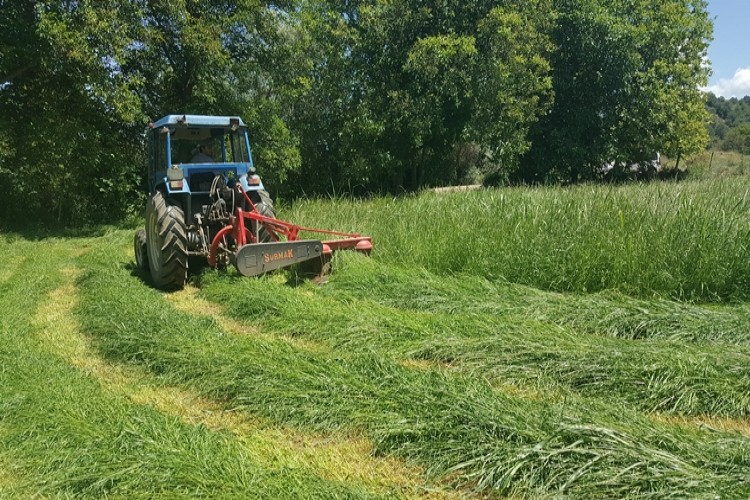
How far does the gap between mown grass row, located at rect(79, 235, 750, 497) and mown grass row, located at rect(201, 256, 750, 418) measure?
178mm

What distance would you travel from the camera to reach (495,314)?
5.07 metres

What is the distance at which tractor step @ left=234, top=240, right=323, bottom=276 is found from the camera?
5.80 metres

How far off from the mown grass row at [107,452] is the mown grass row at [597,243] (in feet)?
13.4

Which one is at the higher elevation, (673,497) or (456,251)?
(456,251)

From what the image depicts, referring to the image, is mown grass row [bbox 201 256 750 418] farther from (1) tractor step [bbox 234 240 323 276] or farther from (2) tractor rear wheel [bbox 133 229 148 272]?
(2) tractor rear wheel [bbox 133 229 148 272]

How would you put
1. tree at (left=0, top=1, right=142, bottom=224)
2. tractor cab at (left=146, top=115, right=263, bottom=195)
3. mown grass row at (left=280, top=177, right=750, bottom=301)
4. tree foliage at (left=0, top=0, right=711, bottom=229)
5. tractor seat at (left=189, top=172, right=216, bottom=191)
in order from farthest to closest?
tree foliage at (left=0, top=0, right=711, bottom=229) → tree at (left=0, top=1, right=142, bottom=224) → tractor seat at (left=189, top=172, right=216, bottom=191) → tractor cab at (left=146, top=115, right=263, bottom=195) → mown grass row at (left=280, top=177, right=750, bottom=301)

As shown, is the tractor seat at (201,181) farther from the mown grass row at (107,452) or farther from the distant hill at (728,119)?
the distant hill at (728,119)

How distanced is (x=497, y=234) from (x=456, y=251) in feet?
1.89

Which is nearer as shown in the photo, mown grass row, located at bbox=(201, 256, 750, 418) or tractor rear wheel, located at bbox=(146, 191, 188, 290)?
mown grass row, located at bbox=(201, 256, 750, 418)

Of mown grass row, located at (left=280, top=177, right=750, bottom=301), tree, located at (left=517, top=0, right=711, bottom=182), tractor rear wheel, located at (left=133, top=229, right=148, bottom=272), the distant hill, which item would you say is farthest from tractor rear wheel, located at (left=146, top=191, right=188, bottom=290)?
the distant hill

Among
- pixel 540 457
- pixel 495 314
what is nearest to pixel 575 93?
pixel 495 314

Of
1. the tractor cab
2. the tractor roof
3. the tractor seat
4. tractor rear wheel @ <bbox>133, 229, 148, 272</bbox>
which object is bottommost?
tractor rear wheel @ <bbox>133, 229, 148, 272</bbox>

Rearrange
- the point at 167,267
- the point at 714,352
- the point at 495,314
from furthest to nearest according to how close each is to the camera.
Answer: the point at 167,267, the point at 495,314, the point at 714,352

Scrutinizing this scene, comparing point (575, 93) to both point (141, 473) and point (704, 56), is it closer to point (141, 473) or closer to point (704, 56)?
point (704, 56)
